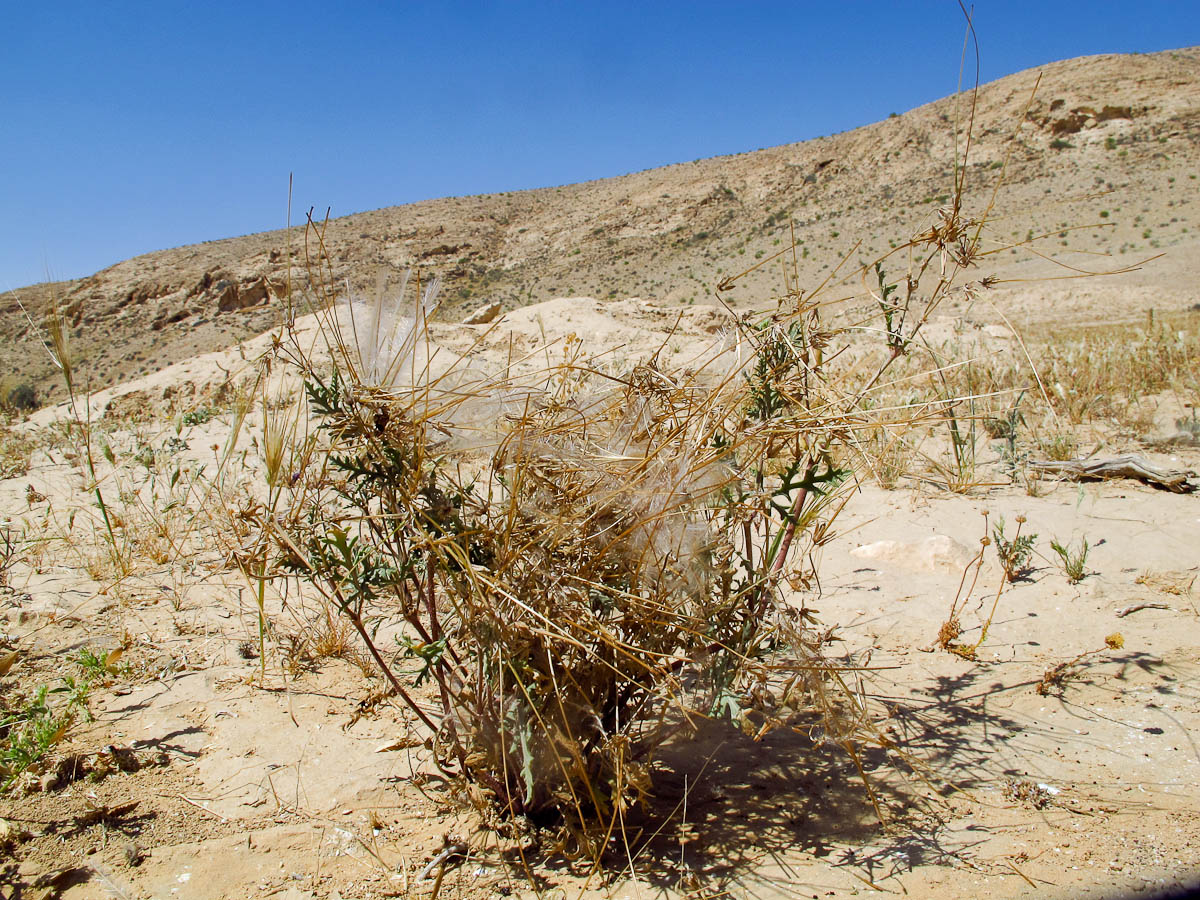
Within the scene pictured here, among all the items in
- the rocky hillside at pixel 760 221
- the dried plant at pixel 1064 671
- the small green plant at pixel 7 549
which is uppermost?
the rocky hillside at pixel 760 221

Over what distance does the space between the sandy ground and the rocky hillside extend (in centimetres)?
2069

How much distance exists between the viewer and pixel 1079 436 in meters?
4.80

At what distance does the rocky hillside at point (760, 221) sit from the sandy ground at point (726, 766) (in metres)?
20.7

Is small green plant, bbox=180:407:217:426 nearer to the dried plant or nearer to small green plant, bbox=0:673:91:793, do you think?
small green plant, bbox=0:673:91:793

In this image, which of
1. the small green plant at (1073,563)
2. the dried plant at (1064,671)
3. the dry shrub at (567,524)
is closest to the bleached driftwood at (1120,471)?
the small green plant at (1073,563)

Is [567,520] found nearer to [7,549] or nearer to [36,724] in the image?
[36,724]

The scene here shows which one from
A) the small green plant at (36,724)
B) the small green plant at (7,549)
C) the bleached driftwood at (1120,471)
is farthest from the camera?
the bleached driftwood at (1120,471)

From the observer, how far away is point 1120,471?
397 centimetres

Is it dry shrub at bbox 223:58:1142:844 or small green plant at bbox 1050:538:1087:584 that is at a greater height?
dry shrub at bbox 223:58:1142:844

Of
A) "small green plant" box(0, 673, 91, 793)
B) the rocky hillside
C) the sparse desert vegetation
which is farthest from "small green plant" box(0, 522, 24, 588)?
the rocky hillside

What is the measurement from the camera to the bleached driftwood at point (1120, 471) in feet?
12.4

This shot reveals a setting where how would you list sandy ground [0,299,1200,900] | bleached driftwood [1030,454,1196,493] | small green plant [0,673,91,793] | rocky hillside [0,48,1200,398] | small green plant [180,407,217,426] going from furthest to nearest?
rocky hillside [0,48,1200,398]
small green plant [180,407,217,426]
bleached driftwood [1030,454,1196,493]
small green plant [0,673,91,793]
sandy ground [0,299,1200,900]

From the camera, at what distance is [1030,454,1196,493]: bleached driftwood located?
3783mm

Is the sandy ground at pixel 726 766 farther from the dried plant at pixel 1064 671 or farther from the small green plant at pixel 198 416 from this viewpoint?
the small green plant at pixel 198 416
